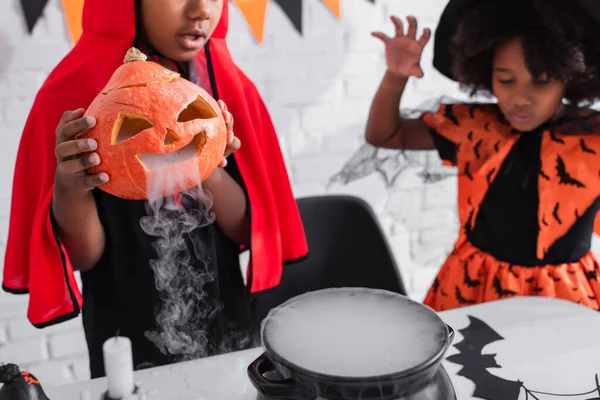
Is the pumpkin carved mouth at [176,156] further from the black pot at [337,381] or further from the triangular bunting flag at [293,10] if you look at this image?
the triangular bunting flag at [293,10]

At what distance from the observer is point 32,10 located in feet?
4.36

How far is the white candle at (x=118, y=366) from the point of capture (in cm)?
Answer: 70

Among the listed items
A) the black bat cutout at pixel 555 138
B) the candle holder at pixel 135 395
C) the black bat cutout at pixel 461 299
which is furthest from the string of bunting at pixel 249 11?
the candle holder at pixel 135 395

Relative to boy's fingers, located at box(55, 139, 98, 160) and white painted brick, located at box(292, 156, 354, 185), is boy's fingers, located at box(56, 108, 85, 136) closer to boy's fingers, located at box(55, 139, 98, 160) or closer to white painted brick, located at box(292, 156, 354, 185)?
boy's fingers, located at box(55, 139, 98, 160)

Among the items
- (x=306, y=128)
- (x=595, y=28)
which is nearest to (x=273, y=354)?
(x=595, y=28)

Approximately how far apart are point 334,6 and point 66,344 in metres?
1.23

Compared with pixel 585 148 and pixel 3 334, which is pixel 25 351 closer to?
pixel 3 334

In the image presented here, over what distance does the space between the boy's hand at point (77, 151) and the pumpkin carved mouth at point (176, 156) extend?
50 mm

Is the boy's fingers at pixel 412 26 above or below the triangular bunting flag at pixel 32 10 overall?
below

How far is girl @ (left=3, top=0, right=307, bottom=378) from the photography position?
81cm

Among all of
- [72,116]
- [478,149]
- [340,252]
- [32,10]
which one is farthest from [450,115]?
[32,10]

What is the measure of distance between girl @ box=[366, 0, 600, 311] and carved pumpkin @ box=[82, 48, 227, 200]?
0.71 metres

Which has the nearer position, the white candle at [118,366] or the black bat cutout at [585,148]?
the white candle at [118,366]

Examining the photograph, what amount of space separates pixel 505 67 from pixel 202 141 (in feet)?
2.41
